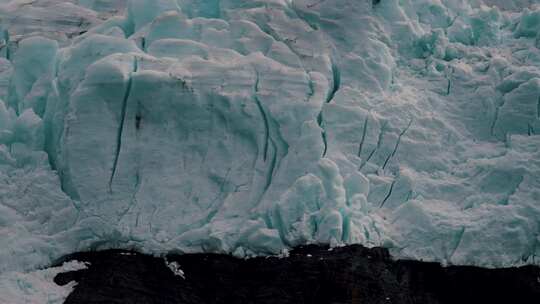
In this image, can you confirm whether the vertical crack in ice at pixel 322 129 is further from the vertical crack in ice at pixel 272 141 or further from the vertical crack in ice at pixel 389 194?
the vertical crack in ice at pixel 389 194

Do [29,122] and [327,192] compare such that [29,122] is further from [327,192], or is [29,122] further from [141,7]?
[327,192]

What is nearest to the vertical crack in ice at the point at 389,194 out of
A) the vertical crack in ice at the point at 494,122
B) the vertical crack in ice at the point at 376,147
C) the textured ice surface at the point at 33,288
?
the vertical crack in ice at the point at 376,147

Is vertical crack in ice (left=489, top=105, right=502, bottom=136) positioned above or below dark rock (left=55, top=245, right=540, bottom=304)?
above

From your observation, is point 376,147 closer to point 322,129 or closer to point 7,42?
point 322,129

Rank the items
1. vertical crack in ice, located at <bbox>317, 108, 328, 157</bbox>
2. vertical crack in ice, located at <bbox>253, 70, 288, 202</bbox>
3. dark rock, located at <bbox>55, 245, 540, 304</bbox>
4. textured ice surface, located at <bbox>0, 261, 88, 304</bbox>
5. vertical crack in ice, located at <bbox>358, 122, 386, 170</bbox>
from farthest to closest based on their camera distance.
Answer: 1. vertical crack in ice, located at <bbox>358, 122, 386, 170</bbox>
2. vertical crack in ice, located at <bbox>317, 108, 328, 157</bbox>
3. vertical crack in ice, located at <bbox>253, 70, 288, 202</bbox>
4. dark rock, located at <bbox>55, 245, 540, 304</bbox>
5. textured ice surface, located at <bbox>0, 261, 88, 304</bbox>

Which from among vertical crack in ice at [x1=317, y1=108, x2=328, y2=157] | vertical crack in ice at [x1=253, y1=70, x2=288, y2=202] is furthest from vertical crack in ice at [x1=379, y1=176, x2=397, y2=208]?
vertical crack in ice at [x1=253, y1=70, x2=288, y2=202]

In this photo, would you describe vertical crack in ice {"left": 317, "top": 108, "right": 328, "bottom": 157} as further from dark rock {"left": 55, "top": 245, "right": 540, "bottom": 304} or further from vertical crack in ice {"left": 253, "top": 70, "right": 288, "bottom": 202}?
dark rock {"left": 55, "top": 245, "right": 540, "bottom": 304}

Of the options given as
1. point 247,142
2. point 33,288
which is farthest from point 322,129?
point 33,288

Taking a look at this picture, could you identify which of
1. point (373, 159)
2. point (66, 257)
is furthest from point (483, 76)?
point (66, 257)
